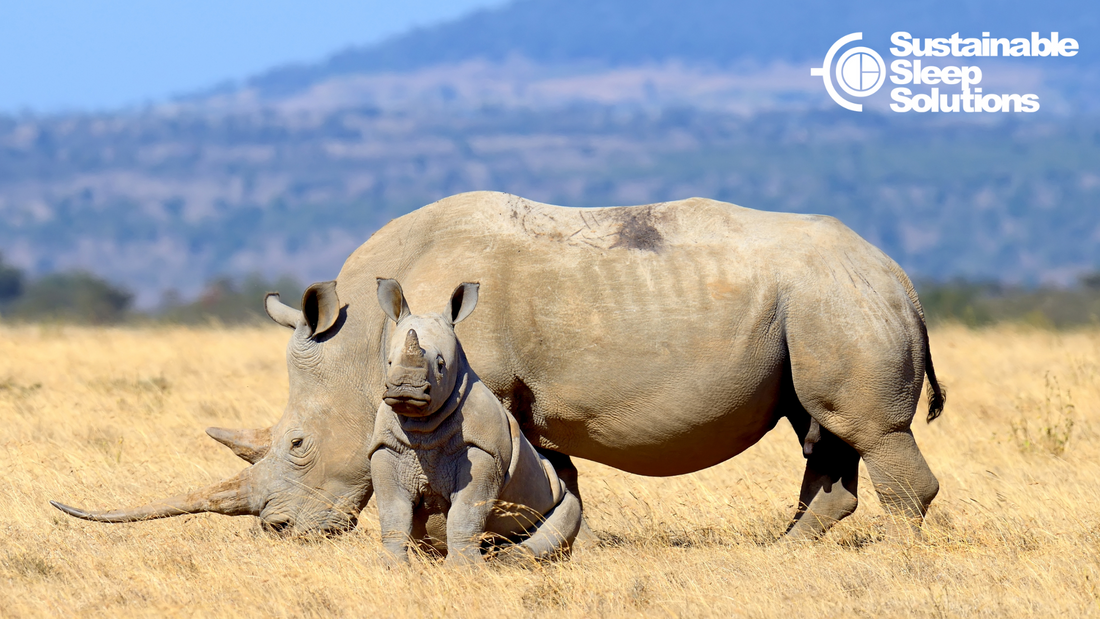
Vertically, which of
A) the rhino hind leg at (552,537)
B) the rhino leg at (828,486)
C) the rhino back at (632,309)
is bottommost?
the rhino leg at (828,486)

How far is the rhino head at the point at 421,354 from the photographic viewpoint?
239 inches

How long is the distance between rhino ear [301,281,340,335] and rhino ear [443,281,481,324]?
970 mm

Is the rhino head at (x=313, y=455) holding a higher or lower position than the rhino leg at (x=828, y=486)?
higher

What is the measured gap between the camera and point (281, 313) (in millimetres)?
7656

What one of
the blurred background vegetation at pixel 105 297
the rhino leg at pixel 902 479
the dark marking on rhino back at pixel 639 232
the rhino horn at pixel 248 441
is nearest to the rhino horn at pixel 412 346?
the dark marking on rhino back at pixel 639 232

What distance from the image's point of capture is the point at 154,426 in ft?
37.4

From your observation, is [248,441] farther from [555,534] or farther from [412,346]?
[412,346]

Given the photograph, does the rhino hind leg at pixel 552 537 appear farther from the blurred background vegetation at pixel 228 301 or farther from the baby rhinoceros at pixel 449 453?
the blurred background vegetation at pixel 228 301

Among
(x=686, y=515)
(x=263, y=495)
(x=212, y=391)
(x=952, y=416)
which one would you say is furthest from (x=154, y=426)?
(x=952, y=416)

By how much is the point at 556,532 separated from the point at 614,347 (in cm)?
107

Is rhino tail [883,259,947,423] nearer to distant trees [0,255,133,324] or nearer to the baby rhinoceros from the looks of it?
the baby rhinoceros

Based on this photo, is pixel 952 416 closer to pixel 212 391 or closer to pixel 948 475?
pixel 948 475

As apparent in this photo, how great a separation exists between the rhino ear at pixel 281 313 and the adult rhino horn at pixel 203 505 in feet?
2.73

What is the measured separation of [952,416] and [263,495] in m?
7.09
